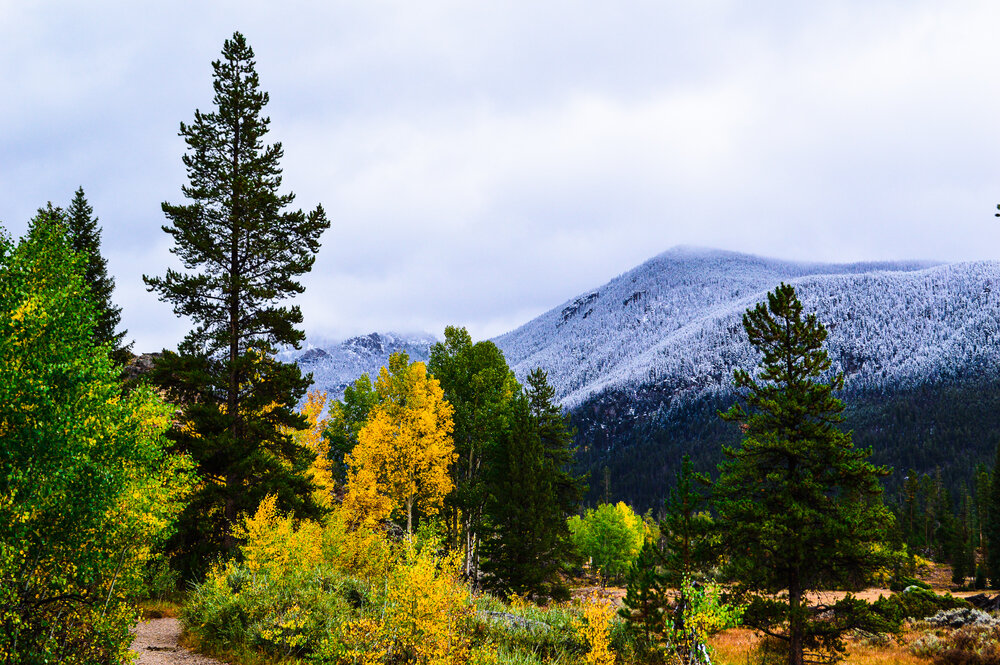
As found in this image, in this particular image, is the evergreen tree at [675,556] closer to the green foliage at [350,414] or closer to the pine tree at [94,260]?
the pine tree at [94,260]

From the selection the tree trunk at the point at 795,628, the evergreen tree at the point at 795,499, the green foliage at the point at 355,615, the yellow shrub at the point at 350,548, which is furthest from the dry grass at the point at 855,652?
the yellow shrub at the point at 350,548

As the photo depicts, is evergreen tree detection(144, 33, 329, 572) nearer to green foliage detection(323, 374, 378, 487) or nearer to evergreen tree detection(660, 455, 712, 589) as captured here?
evergreen tree detection(660, 455, 712, 589)

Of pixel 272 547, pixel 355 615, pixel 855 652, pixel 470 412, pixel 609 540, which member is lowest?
pixel 609 540

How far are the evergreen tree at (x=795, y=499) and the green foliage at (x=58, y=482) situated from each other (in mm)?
16170

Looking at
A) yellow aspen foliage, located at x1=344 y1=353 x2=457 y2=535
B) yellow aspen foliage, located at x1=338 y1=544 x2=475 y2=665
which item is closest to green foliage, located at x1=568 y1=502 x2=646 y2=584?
yellow aspen foliage, located at x1=344 y1=353 x2=457 y2=535

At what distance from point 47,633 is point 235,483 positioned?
10899mm

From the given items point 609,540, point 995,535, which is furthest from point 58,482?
point 995,535

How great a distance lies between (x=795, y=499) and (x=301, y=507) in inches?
677

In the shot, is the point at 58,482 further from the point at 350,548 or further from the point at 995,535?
the point at 995,535

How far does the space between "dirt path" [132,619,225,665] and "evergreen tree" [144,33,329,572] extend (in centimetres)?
291

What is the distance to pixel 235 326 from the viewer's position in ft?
68.2

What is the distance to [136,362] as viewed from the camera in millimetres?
39281

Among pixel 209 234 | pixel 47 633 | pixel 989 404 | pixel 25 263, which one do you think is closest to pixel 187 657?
pixel 47 633

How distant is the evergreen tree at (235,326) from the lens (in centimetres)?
1955
